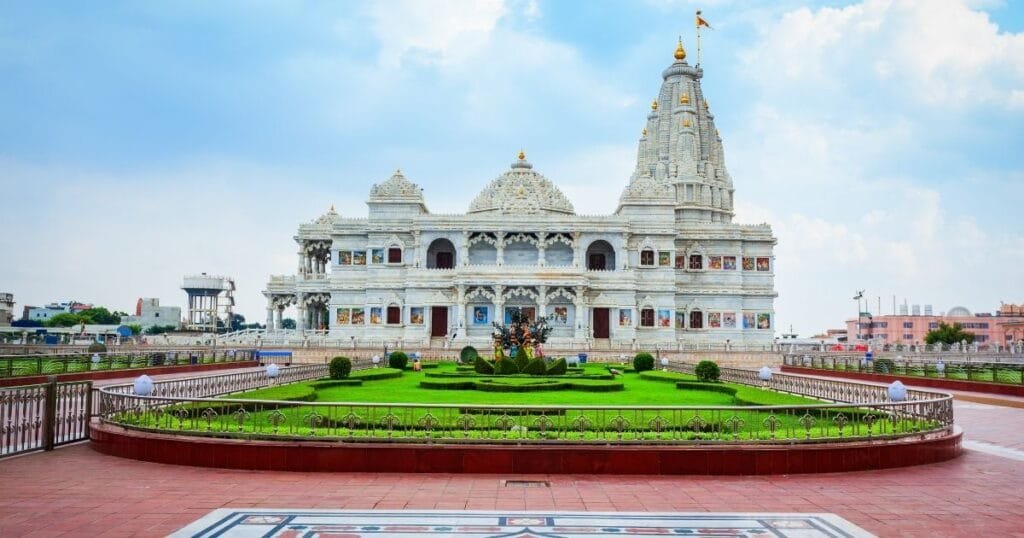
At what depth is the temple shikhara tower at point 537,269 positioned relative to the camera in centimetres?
5547

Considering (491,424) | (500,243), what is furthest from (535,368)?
(500,243)

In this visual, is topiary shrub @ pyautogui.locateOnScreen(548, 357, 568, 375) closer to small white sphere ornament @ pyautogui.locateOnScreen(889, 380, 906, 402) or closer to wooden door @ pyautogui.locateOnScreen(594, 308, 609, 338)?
small white sphere ornament @ pyautogui.locateOnScreen(889, 380, 906, 402)

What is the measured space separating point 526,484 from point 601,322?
47.2 metres

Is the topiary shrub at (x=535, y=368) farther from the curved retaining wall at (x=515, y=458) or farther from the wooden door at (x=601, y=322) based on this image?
the wooden door at (x=601, y=322)

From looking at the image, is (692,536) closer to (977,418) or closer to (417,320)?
(977,418)

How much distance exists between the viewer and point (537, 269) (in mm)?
54688

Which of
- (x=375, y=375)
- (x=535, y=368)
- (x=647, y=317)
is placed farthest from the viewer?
(x=647, y=317)

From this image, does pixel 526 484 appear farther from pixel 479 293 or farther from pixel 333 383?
pixel 479 293

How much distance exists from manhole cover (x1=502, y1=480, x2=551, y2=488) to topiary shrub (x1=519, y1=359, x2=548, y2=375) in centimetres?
1743

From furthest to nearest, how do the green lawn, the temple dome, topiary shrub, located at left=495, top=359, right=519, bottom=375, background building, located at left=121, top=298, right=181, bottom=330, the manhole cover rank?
background building, located at left=121, top=298, right=181, bottom=330 < the temple dome < topiary shrub, located at left=495, top=359, right=519, bottom=375 < the green lawn < the manhole cover

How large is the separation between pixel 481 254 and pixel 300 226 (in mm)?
15464

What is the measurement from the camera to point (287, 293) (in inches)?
2493

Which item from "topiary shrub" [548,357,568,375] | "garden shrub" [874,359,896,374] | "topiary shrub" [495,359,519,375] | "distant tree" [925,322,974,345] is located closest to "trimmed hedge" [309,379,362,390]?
"topiary shrub" [495,359,519,375]

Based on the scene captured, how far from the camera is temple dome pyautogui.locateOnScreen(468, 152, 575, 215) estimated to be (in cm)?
6269
